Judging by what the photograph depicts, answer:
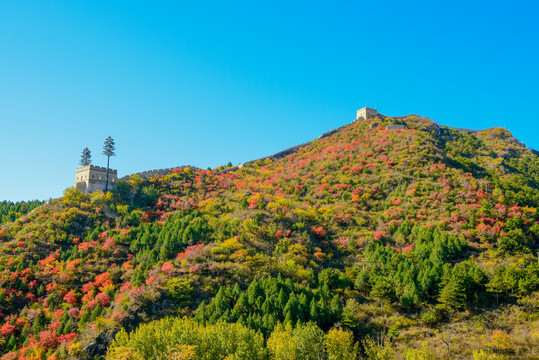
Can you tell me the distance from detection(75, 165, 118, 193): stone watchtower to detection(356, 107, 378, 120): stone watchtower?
74.3 m

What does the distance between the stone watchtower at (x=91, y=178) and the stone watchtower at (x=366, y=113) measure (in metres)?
74.3

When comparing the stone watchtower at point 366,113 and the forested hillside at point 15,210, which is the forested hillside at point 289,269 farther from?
the stone watchtower at point 366,113

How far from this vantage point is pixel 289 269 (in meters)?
51.5

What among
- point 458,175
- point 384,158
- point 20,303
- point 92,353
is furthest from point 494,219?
point 20,303

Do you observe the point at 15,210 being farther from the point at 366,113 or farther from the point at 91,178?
the point at 366,113

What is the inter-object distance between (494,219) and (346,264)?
21.2m

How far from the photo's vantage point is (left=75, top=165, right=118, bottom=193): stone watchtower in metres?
76.9

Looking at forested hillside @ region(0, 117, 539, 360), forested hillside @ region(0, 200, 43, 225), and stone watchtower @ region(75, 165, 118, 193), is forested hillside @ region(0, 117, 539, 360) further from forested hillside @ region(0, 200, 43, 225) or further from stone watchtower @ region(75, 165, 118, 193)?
forested hillside @ region(0, 200, 43, 225)

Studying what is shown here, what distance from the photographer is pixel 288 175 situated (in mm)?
86938

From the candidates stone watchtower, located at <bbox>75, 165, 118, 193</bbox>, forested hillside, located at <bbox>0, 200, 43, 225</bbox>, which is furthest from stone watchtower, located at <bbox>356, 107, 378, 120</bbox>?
forested hillside, located at <bbox>0, 200, 43, 225</bbox>

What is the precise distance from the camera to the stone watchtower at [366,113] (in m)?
120

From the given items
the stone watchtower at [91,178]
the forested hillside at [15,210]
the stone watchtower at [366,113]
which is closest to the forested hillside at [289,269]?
the stone watchtower at [91,178]

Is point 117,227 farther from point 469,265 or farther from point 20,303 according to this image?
point 469,265

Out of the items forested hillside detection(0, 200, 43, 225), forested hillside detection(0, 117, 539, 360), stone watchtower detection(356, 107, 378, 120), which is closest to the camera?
forested hillside detection(0, 117, 539, 360)
